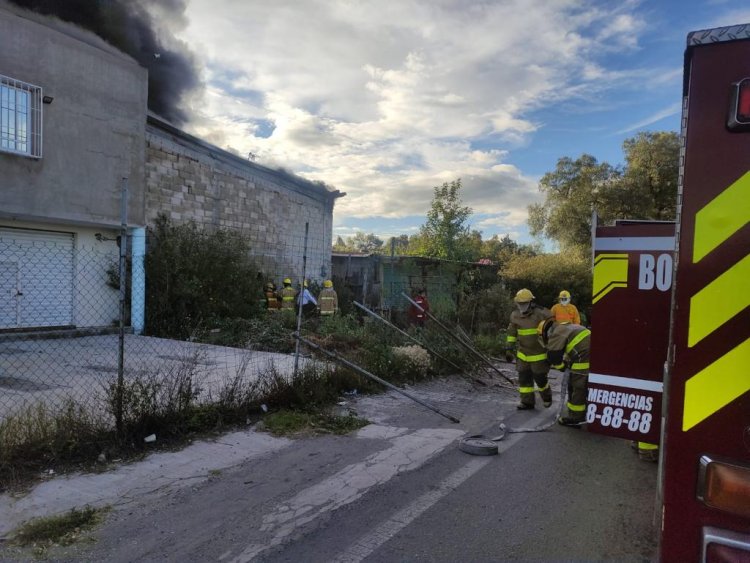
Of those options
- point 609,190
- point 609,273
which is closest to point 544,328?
point 609,273

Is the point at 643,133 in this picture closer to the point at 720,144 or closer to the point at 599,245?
the point at 599,245

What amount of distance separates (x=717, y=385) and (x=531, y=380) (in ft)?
18.2

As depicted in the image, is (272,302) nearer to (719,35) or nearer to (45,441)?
(45,441)

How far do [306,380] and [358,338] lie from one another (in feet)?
11.8

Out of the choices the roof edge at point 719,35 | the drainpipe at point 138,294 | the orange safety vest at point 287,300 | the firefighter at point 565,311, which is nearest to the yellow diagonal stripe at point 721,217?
the roof edge at point 719,35

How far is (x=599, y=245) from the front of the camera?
443 cm

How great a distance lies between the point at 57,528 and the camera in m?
3.36

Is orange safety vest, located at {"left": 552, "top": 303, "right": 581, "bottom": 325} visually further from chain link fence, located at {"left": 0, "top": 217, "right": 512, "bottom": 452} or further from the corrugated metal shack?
the corrugated metal shack

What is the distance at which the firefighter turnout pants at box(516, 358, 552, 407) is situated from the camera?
7004 mm

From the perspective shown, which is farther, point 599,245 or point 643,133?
point 643,133

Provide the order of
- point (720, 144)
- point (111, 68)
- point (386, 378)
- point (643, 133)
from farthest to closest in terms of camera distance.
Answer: point (643, 133), point (111, 68), point (386, 378), point (720, 144)

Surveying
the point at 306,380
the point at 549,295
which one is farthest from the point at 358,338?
the point at 549,295

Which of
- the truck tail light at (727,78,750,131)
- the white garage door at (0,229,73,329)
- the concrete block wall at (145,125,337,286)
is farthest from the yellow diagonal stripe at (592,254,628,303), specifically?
the concrete block wall at (145,125,337,286)

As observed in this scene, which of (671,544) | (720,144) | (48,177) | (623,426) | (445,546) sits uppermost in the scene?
(48,177)
